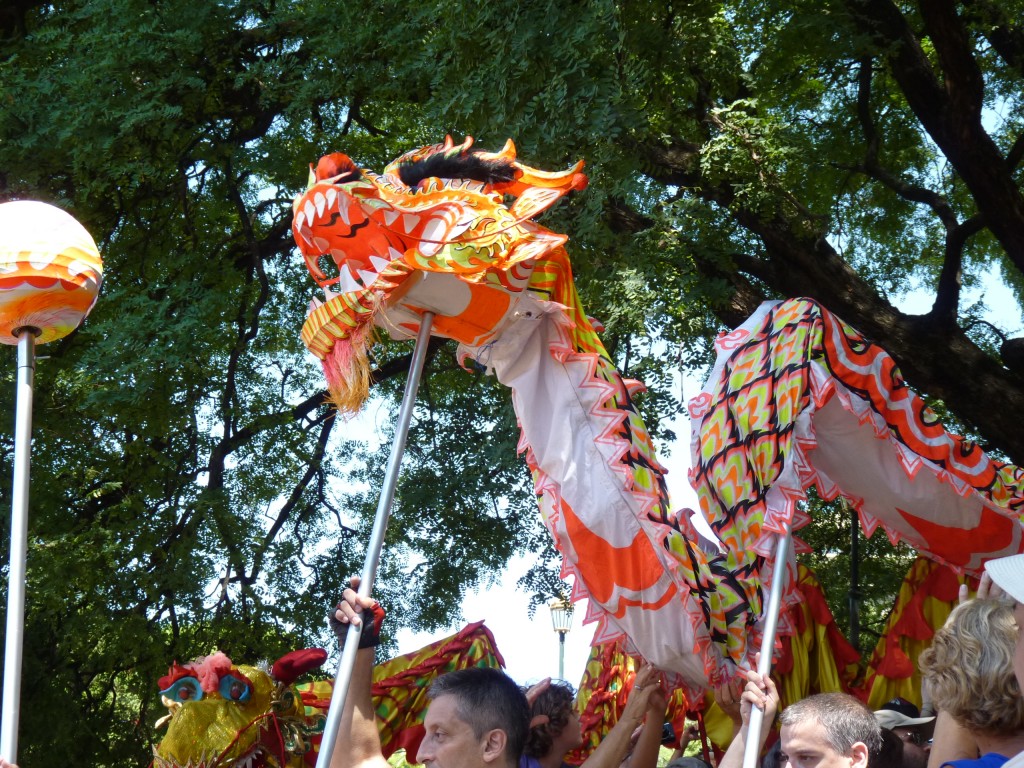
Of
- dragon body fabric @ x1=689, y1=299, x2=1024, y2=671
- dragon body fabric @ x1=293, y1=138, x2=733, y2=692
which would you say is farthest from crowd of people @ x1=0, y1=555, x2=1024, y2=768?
dragon body fabric @ x1=689, y1=299, x2=1024, y2=671

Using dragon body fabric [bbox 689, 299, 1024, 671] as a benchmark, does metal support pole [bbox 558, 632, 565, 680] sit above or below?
above

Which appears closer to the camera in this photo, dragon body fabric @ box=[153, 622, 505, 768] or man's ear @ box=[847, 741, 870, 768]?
man's ear @ box=[847, 741, 870, 768]

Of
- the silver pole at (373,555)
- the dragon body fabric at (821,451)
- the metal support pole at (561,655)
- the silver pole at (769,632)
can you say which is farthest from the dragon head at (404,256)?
the metal support pole at (561,655)

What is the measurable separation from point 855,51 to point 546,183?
10.1ft

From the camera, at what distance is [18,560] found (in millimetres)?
2961

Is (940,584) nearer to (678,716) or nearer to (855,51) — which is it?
(678,716)

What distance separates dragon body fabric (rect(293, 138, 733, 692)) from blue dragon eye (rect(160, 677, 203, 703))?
146cm

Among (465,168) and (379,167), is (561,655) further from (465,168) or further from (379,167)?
(465,168)

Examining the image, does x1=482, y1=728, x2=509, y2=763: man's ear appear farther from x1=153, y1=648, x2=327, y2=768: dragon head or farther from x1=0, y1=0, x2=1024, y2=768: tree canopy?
x1=0, y1=0, x2=1024, y2=768: tree canopy

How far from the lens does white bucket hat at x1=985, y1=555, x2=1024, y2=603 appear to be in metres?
Answer: 1.86

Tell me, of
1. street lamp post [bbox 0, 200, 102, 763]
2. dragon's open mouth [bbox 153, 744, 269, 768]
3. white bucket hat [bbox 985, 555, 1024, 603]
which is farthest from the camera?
dragon's open mouth [bbox 153, 744, 269, 768]

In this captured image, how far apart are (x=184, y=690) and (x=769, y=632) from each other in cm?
222

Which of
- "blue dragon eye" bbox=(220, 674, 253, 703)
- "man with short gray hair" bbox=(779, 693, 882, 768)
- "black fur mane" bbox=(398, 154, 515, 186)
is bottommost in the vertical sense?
"man with short gray hair" bbox=(779, 693, 882, 768)

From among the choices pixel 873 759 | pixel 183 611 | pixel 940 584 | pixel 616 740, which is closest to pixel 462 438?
pixel 183 611
